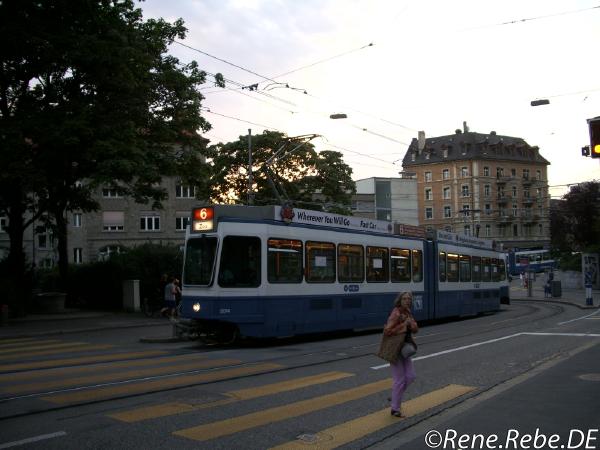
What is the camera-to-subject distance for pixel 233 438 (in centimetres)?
645

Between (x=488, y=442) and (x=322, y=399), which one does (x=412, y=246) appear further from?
(x=488, y=442)

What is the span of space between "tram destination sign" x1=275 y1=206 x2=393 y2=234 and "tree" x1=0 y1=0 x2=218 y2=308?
293 inches

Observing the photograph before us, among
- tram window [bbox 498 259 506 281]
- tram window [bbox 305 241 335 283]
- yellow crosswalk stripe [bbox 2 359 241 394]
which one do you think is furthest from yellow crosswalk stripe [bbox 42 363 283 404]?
tram window [bbox 498 259 506 281]

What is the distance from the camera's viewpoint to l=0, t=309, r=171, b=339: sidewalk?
1969 centimetres

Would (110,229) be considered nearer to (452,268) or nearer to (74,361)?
(452,268)

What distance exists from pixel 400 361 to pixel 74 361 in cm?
802

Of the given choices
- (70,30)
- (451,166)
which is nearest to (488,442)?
(70,30)

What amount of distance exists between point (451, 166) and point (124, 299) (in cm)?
7231

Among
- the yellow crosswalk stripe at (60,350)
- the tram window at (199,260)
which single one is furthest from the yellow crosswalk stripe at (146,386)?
the yellow crosswalk stripe at (60,350)

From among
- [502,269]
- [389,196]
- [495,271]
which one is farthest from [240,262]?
[389,196]

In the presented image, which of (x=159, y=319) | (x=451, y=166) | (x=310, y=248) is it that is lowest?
(x=159, y=319)

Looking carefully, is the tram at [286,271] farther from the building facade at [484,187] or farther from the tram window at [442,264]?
the building facade at [484,187]

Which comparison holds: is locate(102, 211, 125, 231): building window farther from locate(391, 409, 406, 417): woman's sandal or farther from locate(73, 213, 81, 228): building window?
locate(391, 409, 406, 417): woman's sandal

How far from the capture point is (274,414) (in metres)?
7.52
